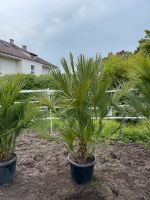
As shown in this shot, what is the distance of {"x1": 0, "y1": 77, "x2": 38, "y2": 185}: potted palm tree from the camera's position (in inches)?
139

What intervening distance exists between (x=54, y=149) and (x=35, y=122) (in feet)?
4.75

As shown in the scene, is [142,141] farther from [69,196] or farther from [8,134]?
[8,134]

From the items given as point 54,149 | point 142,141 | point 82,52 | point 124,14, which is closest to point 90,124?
point 82,52

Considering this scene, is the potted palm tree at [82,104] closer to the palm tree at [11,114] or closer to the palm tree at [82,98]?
the palm tree at [82,98]

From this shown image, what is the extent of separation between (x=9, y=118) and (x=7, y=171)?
73 cm

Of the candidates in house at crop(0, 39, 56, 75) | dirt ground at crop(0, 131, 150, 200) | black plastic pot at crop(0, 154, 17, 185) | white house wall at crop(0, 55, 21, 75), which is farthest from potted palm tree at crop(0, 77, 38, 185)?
white house wall at crop(0, 55, 21, 75)

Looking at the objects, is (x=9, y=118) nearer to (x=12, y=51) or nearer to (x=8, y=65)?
(x=8, y=65)

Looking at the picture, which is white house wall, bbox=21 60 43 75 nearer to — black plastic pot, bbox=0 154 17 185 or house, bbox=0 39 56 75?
house, bbox=0 39 56 75

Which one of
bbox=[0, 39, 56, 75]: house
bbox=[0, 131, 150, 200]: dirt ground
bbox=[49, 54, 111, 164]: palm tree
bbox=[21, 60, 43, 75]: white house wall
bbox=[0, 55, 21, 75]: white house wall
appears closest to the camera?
bbox=[49, 54, 111, 164]: palm tree

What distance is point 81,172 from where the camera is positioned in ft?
11.7

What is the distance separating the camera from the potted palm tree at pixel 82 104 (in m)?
3.30

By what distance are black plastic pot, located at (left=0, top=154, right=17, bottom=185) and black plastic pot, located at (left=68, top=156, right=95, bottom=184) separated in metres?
0.83

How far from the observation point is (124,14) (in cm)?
616

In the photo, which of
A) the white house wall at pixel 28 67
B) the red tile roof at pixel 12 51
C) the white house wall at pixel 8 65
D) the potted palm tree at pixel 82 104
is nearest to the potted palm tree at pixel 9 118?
the potted palm tree at pixel 82 104
